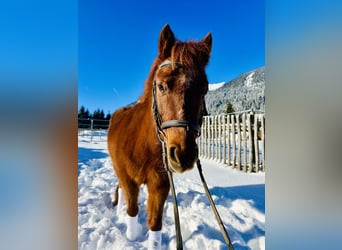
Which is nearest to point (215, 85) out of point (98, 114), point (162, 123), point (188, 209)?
point (162, 123)

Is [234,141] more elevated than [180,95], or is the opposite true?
[180,95]

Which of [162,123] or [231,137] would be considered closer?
[162,123]

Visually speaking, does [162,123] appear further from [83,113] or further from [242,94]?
[242,94]

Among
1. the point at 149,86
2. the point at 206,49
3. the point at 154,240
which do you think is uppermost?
the point at 206,49

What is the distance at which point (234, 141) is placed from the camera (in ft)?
3.56

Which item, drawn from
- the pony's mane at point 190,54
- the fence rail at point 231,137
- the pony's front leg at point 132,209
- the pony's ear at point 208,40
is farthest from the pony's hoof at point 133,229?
the pony's ear at point 208,40

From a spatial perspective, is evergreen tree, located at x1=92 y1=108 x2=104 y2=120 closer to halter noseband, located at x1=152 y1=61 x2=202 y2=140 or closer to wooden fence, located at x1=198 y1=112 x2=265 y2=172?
halter noseband, located at x1=152 y1=61 x2=202 y2=140

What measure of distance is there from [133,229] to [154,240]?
4.7 inches

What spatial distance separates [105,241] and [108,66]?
2.45ft


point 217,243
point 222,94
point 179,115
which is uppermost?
point 222,94
